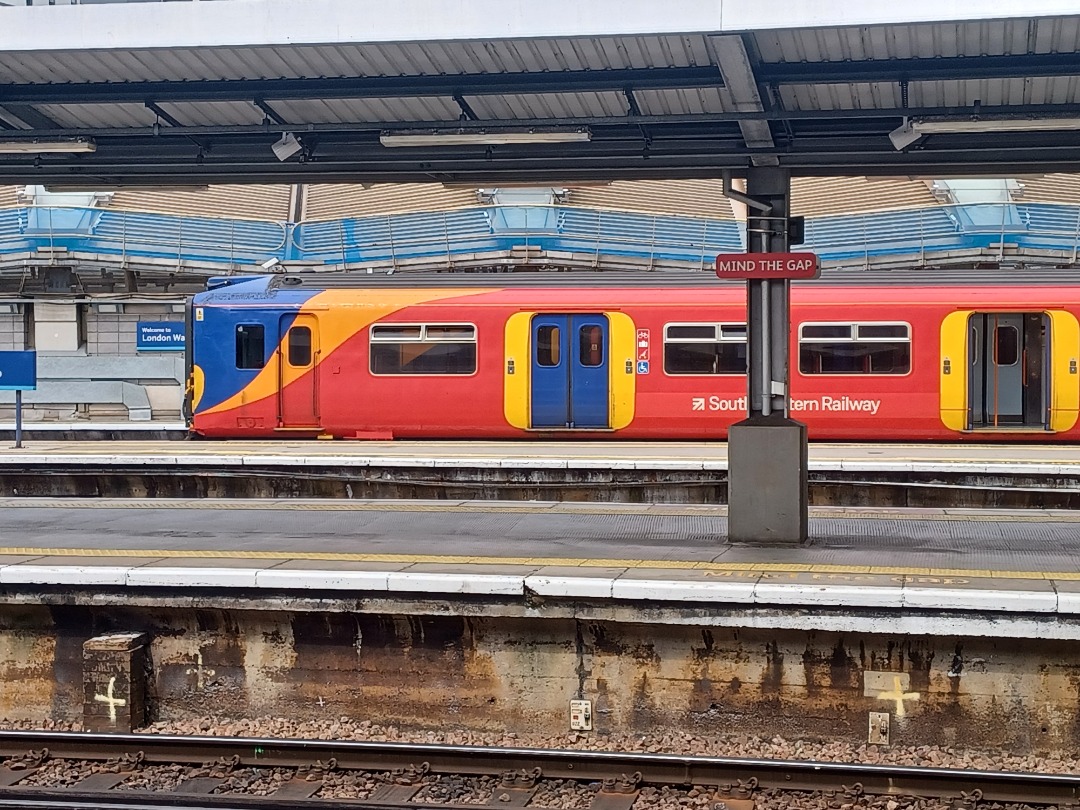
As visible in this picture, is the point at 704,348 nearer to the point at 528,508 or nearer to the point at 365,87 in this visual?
the point at 528,508

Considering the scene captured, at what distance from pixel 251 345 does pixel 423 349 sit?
8.94ft

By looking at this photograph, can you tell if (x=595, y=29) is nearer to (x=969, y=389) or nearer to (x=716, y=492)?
(x=716, y=492)

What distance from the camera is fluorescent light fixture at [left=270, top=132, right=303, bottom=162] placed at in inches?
445

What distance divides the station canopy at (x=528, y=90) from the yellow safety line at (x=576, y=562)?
336 cm

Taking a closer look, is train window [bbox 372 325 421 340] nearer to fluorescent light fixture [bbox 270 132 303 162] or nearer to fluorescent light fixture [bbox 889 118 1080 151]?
fluorescent light fixture [bbox 270 132 303 162]

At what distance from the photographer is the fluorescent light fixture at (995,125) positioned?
945 cm

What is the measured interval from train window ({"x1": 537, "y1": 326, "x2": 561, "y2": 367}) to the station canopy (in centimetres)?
646

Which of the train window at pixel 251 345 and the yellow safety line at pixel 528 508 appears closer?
the yellow safety line at pixel 528 508

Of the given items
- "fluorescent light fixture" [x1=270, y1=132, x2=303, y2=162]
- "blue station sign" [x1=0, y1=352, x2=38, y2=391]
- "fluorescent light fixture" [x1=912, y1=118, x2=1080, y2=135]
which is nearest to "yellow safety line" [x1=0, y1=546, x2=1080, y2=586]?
"fluorescent light fixture" [x1=912, y1=118, x2=1080, y2=135]

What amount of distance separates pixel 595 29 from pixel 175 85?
3.86m

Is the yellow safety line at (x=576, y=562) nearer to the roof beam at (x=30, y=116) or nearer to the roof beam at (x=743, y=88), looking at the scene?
the roof beam at (x=743, y=88)

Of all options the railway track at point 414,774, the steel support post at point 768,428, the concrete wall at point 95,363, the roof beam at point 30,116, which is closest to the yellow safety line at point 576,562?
the steel support post at point 768,428

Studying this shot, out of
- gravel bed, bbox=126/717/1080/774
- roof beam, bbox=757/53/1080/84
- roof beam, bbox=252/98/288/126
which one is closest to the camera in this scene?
gravel bed, bbox=126/717/1080/774

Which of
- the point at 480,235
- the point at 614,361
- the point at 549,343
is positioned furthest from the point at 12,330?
the point at 614,361
